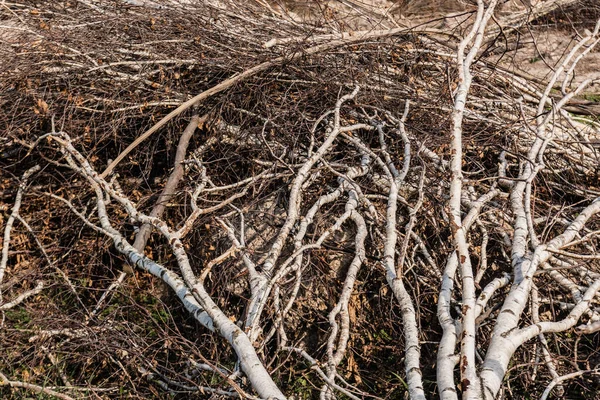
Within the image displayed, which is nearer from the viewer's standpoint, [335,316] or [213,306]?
[213,306]

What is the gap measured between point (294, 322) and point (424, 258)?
2.76 ft

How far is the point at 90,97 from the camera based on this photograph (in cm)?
425

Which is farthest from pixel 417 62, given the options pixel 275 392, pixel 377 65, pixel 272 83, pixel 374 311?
pixel 275 392

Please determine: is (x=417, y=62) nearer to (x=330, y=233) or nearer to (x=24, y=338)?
(x=330, y=233)

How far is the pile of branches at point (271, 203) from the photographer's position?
126 inches

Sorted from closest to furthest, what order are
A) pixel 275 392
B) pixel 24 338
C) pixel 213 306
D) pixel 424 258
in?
pixel 275 392, pixel 213 306, pixel 24 338, pixel 424 258

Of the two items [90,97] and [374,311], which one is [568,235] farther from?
[90,97]

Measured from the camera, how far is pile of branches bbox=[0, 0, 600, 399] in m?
3.19

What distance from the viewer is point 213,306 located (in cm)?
274

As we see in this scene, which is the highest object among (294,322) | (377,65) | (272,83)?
(377,65)

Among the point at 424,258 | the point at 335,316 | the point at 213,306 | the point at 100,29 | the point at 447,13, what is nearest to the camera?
the point at 213,306

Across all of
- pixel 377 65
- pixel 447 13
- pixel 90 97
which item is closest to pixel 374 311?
pixel 377 65

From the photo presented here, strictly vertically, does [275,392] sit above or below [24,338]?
above

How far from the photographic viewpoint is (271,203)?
4.04 metres
